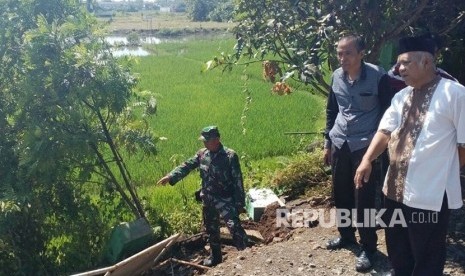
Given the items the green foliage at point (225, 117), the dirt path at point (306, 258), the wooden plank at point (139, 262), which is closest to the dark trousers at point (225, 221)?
the dirt path at point (306, 258)

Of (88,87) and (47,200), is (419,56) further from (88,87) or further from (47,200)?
(47,200)

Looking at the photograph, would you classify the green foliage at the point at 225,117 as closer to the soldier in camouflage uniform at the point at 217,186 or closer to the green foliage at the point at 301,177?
the green foliage at the point at 301,177

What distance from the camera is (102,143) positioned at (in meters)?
5.00

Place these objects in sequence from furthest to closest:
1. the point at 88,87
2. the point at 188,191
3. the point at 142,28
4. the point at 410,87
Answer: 1. the point at 142,28
2. the point at 188,191
3. the point at 88,87
4. the point at 410,87

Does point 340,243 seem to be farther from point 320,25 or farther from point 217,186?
point 320,25

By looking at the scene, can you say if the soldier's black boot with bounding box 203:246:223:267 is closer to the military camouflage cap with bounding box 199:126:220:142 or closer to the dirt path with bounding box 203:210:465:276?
the dirt path with bounding box 203:210:465:276

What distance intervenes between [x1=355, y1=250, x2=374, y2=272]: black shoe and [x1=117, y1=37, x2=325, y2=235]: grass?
Answer: 2.17m

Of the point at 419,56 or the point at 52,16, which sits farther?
the point at 52,16

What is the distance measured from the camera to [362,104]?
3672 mm

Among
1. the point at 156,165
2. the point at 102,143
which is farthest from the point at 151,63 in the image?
the point at 102,143

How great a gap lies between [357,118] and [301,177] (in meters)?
2.43

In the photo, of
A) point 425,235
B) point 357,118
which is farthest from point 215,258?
point 425,235

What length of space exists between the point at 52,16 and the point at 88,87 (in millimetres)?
778

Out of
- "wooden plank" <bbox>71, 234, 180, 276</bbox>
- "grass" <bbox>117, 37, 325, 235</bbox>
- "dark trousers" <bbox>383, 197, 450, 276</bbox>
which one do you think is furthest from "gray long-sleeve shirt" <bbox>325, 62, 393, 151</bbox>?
"grass" <bbox>117, 37, 325, 235</bbox>
